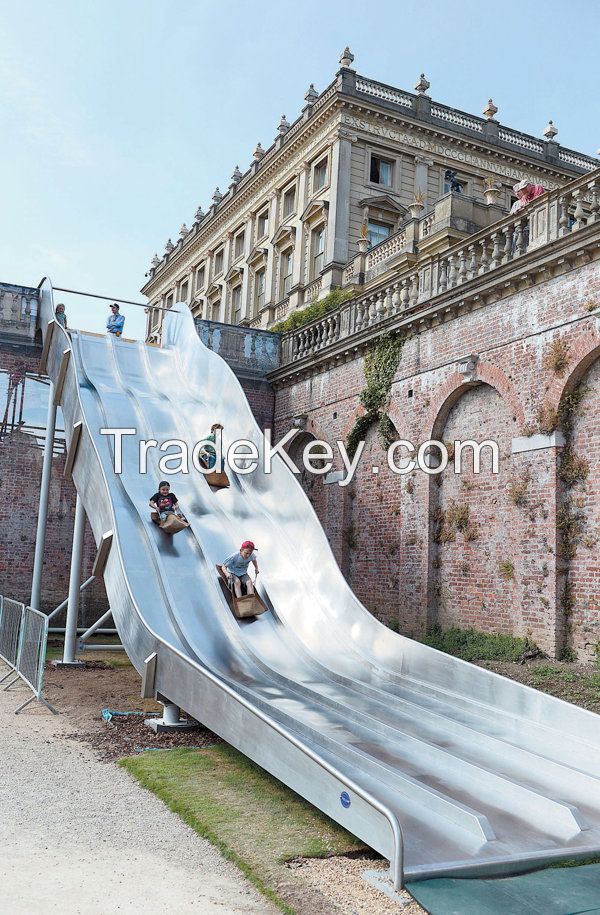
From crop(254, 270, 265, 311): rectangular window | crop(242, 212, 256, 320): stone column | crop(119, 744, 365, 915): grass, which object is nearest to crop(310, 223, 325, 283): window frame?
crop(254, 270, 265, 311): rectangular window

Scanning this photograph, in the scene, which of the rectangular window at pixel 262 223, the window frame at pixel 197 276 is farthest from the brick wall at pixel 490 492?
the window frame at pixel 197 276

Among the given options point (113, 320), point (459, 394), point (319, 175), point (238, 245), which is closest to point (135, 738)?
point (459, 394)

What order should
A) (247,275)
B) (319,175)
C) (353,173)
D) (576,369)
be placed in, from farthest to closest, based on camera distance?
(247,275) → (319,175) → (353,173) → (576,369)

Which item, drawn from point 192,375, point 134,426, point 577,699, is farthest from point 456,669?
point 192,375

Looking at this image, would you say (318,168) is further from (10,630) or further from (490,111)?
(10,630)

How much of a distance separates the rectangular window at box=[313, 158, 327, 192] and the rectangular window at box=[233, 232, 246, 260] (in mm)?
7474

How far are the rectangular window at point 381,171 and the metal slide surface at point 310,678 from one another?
61.3 feet

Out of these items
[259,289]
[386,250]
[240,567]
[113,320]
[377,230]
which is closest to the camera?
[240,567]

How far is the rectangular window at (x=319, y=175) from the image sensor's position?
31641mm

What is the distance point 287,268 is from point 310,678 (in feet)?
89.1

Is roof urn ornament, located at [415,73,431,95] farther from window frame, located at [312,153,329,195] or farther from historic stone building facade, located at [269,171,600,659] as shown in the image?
historic stone building facade, located at [269,171,600,659]

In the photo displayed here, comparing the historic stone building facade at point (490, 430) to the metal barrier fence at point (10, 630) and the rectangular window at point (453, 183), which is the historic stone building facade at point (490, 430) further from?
the rectangular window at point (453, 183)

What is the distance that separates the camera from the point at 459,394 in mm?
13891

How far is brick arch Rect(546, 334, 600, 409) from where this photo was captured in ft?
36.4
